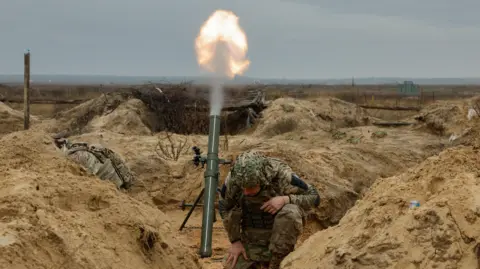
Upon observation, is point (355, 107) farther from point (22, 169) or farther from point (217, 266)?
point (22, 169)

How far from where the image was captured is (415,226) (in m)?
4.66

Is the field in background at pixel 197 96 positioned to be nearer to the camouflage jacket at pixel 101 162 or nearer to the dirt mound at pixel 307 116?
Result: the dirt mound at pixel 307 116

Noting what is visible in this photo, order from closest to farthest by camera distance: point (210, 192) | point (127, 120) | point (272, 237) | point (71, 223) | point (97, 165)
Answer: point (71, 223)
point (272, 237)
point (210, 192)
point (97, 165)
point (127, 120)

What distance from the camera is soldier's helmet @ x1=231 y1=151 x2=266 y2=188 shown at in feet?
18.3

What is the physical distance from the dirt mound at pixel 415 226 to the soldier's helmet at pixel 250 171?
66 centimetres

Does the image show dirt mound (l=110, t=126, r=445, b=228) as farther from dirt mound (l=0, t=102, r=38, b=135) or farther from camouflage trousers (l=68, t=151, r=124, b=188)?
dirt mound (l=0, t=102, r=38, b=135)

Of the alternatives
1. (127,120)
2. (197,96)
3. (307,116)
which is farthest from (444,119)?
(127,120)

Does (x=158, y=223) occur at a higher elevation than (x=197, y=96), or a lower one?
lower

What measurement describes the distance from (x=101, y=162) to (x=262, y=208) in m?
2.71

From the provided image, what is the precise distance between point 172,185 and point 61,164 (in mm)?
6816

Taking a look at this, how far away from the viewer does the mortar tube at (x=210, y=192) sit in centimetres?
636

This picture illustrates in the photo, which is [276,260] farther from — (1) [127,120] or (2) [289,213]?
(1) [127,120]

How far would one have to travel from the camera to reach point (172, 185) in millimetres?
12906

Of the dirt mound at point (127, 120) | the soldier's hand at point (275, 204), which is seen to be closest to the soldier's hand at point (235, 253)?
the soldier's hand at point (275, 204)
